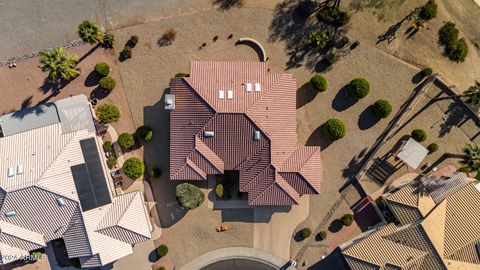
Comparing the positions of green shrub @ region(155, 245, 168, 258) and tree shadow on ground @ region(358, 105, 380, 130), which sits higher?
tree shadow on ground @ region(358, 105, 380, 130)

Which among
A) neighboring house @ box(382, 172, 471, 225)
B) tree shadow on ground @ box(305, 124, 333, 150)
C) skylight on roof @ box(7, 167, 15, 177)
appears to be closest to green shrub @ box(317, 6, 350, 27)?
tree shadow on ground @ box(305, 124, 333, 150)

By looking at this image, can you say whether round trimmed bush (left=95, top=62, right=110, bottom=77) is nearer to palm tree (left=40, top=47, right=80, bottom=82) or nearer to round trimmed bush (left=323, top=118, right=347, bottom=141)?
palm tree (left=40, top=47, right=80, bottom=82)

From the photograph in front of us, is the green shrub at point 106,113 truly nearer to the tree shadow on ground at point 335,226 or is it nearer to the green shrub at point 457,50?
the tree shadow on ground at point 335,226

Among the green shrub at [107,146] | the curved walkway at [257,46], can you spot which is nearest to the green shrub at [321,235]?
the curved walkway at [257,46]

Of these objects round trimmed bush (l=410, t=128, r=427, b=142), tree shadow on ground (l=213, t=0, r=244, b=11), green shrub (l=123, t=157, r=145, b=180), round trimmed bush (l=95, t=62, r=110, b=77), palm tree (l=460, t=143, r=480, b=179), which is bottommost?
palm tree (l=460, t=143, r=480, b=179)

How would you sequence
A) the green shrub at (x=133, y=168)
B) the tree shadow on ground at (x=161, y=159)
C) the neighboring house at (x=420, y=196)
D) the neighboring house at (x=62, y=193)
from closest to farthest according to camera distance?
1. the neighboring house at (x=62, y=193)
2. the neighboring house at (x=420, y=196)
3. the green shrub at (x=133, y=168)
4. the tree shadow on ground at (x=161, y=159)

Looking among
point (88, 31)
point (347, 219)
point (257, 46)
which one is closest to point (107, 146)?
point (88, 31)
